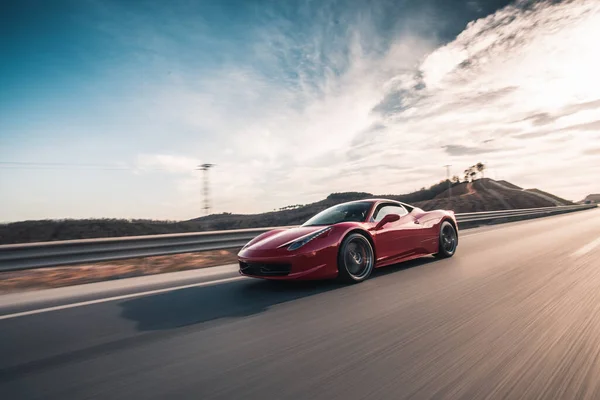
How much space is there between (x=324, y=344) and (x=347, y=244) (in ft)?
8.13

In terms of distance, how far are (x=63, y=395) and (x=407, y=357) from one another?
202 centimetres

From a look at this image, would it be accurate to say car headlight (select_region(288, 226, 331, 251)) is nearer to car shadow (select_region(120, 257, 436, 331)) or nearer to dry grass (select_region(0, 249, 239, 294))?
car shadow (select_region(120, 257, 436, 331))

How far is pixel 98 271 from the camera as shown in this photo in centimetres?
776

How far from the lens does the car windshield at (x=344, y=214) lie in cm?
582

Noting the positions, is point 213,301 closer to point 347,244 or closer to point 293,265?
point 293,265

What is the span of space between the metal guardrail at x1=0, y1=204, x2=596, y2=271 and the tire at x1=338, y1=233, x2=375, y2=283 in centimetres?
408

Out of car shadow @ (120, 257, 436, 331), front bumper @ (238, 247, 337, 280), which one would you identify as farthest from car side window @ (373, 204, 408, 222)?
front bumper @ (238, 247, 337, 280)

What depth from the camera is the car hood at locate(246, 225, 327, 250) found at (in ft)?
16.2

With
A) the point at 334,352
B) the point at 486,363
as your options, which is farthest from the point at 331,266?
the point at 486,363

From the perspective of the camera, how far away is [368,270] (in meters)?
5.27

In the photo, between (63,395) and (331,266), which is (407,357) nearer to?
(63,395)

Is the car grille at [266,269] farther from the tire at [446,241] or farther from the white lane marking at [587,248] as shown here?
the white lane marking at [587,248]

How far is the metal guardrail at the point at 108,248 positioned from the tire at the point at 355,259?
4.08 meters

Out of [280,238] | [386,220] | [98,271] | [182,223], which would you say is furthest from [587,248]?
[182,223]
